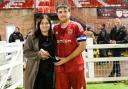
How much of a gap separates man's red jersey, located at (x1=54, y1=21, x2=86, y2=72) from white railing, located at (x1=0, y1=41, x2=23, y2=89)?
11.4 feet

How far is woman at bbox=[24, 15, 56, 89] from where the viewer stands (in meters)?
6.10

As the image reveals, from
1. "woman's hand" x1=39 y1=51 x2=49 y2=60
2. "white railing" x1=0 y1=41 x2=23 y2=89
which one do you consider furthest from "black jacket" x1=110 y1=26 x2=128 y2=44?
"woman's hand" x1=39 y1=51 x2=49 y2=60

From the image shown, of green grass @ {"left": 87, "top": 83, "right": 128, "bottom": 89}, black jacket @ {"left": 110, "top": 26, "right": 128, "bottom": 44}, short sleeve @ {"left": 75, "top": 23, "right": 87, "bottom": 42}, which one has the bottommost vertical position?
green grass @ {"left": 87, "top": 83, "right": 128, "bottom": 89}

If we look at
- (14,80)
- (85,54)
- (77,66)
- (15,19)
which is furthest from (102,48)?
(15,19)

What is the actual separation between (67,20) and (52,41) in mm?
347

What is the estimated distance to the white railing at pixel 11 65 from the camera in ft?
32.3

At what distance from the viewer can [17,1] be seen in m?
28.1

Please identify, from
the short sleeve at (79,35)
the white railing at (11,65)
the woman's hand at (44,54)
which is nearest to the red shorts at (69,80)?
the woman's hand at (44,54)

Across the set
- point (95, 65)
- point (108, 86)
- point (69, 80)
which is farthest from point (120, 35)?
point (69, 80)

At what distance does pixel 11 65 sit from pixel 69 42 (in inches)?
187

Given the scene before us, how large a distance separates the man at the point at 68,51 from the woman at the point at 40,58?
0.10m

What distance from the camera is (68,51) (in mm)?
6086

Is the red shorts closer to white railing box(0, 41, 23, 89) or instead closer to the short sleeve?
the short sleeve

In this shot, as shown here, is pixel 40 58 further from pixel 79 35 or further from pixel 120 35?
pixel 120 35
